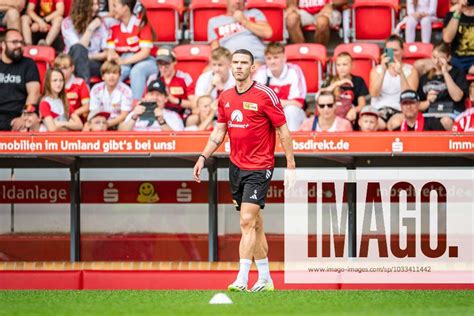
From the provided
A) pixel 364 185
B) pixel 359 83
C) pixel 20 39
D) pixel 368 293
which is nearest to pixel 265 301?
pixel 368 293

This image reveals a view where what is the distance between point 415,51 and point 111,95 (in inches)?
151

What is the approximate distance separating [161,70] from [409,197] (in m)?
3.41

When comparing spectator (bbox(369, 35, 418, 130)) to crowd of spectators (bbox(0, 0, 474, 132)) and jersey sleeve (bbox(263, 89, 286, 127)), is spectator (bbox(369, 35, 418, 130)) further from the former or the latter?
jersey sleeve (bbox(263, 89, 286, 127))

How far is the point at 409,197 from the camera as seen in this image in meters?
12.1

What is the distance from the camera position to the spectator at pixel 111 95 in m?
13.0

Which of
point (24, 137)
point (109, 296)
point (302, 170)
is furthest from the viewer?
point (302, 170)

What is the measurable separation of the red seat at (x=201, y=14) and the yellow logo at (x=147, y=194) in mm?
2730

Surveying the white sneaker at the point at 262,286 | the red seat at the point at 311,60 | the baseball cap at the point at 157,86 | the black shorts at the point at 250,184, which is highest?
the red seat at the point at 311,60

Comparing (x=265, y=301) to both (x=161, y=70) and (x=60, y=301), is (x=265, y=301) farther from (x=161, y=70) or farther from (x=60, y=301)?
(x=161, y=70)

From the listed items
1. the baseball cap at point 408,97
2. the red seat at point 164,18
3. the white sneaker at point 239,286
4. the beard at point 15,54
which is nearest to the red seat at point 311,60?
the baseball cap at point 408,97

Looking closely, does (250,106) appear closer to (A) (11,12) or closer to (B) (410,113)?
(B) (410,113)

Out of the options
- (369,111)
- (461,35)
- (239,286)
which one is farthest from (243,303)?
(461,35)

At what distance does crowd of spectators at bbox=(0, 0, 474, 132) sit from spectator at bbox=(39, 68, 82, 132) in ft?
0.04

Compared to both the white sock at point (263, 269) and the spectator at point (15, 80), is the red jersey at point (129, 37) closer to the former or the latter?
the spectator at point (15, 80)
